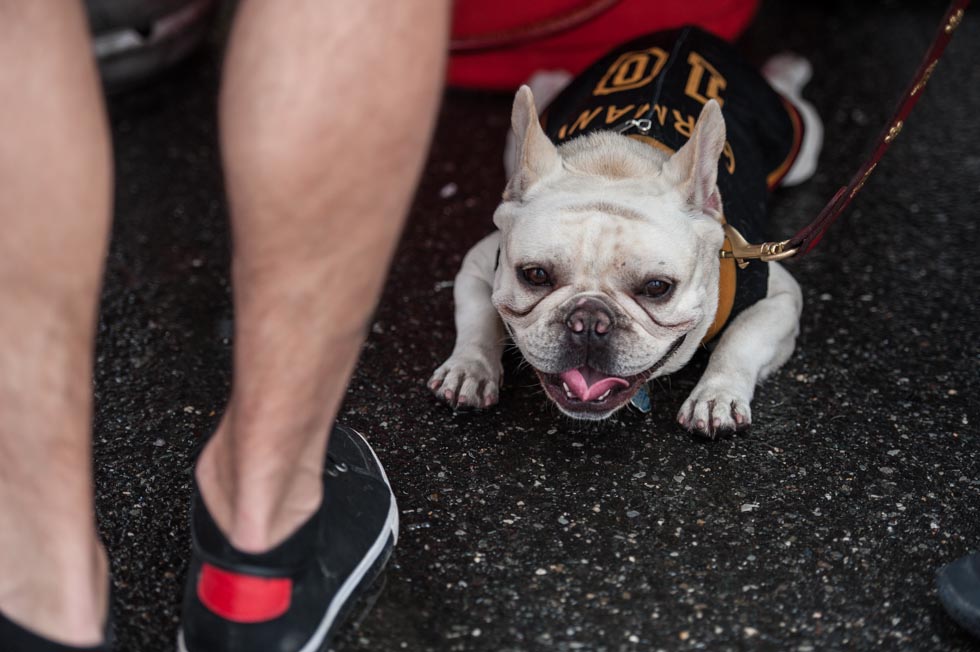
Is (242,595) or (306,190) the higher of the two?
(306,190)

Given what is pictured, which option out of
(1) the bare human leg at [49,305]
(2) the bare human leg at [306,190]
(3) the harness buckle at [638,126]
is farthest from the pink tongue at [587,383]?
(1) the bare human leg at [49,305]

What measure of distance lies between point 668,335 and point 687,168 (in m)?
0.34

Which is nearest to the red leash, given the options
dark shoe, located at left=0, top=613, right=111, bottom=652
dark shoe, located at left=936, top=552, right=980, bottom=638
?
dark shoe, located at left=936, top=552, right=980, bottom=638

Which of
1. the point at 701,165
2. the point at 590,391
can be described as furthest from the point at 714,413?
the point at 701,165

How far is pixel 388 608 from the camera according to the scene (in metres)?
1.70

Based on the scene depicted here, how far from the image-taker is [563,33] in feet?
11.3

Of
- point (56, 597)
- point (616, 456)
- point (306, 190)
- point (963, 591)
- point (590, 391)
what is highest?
point (306, 190)

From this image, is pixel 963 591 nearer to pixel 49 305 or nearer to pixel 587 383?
pixel 587 383

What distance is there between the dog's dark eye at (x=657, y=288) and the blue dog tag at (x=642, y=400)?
20 cm

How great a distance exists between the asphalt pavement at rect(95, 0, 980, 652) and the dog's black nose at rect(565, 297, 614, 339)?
0.26 m

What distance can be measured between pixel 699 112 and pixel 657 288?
689 millimetres

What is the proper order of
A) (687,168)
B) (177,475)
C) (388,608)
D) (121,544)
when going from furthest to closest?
(687,168) → (177,475) → (121,544) → (388,608)

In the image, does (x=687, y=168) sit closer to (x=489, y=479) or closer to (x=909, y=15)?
(x=489, y=479)

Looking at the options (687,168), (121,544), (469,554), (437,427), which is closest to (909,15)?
(687,168)
